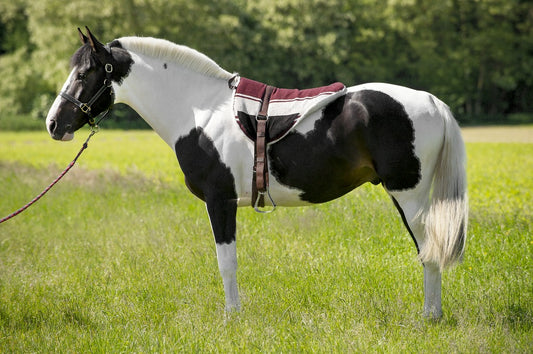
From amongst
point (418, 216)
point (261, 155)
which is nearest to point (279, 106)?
point (261, 155)

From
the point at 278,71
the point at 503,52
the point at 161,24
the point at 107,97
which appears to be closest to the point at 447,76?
the point at 503,52

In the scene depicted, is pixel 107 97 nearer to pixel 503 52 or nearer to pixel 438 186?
pixel 438 186

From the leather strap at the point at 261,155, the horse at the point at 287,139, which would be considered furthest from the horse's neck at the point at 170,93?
the leather strap at the point at 261,155

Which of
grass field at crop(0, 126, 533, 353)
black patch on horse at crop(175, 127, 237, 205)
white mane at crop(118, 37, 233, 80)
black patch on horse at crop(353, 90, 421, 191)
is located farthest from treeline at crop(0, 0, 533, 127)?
black patch on horse at crop(353, 90, 421, 191)

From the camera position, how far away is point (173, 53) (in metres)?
4.34

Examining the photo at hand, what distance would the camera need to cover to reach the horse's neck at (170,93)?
4.30m

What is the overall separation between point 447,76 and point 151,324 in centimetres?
3936

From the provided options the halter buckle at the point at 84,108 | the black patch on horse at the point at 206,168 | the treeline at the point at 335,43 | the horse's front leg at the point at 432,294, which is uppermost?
the halter buckle at the point at 84,108

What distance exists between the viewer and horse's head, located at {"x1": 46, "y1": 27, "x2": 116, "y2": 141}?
13.6 feet

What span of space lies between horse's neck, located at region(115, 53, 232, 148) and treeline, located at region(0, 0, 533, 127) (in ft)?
107

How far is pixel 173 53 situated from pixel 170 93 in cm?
33

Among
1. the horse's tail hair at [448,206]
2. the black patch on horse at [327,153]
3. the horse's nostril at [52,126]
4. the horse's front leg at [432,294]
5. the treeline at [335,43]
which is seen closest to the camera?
the horse's tail hair at [448,206]

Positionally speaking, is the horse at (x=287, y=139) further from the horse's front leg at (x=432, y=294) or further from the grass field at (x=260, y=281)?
the grass field at (x=260, y=281)

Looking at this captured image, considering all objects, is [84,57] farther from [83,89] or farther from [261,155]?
[261,155]
